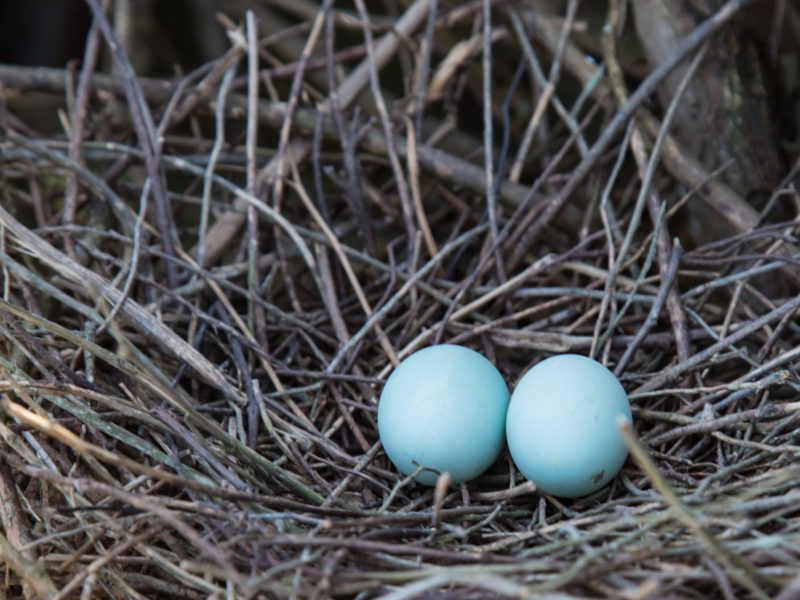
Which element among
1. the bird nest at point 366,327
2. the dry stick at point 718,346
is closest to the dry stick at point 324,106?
the bird nest at point 366,327

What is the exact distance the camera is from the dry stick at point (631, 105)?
117cm

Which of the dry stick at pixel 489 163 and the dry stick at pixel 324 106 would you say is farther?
the dry stick at pixel 324 106

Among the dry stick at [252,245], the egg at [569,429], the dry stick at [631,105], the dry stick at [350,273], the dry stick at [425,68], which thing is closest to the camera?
the egg at [569,429]

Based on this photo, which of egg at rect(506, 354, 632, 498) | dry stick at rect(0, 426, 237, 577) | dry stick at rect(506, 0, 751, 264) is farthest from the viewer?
dry stick at rect(506, 0, 751, 264)

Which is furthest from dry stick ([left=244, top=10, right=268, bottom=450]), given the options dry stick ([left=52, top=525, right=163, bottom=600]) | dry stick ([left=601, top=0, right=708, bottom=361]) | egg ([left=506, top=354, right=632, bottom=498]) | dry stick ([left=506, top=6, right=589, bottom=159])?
dry stick ([left=601, top=0, right=708, bottom=361])

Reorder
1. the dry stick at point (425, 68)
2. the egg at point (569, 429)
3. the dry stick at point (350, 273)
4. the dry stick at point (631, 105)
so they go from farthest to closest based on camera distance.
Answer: the dry stick at point (425, 68)
the dry stick at point (631, 105)
the dry stick at point (350, 273)
the egg at point (569, 429)

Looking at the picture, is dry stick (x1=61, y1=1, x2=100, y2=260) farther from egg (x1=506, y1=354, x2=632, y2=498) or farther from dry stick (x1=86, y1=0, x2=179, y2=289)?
egg (x1=506, y1=354, x2=632, y2=498)

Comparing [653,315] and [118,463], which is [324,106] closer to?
[653,315]

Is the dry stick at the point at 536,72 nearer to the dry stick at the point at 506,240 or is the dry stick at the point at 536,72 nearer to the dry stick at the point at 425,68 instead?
the dry stick at the point at 506,240

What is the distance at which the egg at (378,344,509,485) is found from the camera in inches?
34.9

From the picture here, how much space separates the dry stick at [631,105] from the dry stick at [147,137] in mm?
557

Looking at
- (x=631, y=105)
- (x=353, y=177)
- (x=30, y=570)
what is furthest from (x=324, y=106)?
(x=30, y=570)

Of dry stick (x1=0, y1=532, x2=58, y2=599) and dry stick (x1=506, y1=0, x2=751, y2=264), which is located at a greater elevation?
dry stick (x1=506, y1=0, x2=751, y2=264)

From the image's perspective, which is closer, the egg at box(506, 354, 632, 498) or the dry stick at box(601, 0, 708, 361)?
the egg at box(506, 354, 632, 498)
